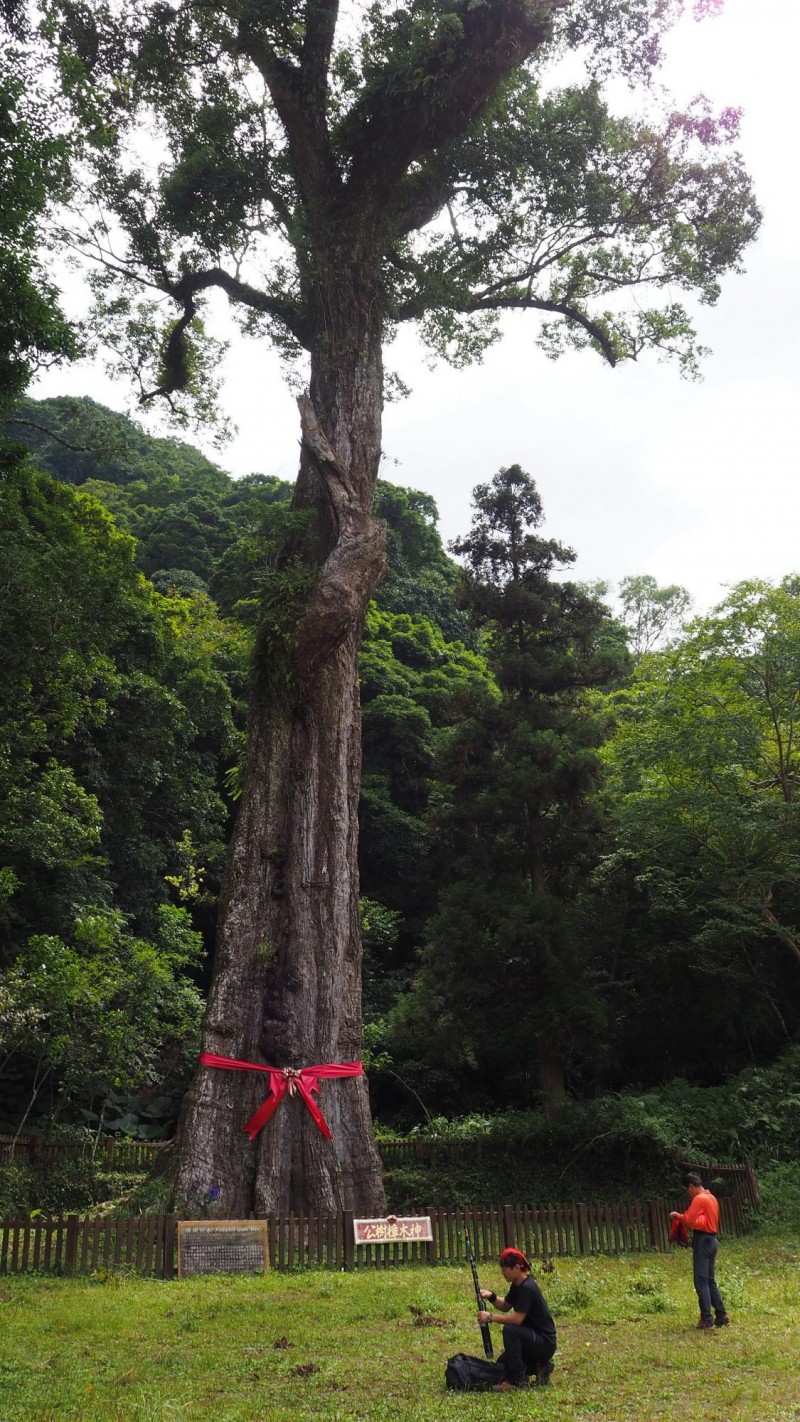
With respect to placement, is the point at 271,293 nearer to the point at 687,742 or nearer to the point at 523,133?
the point at 523,133

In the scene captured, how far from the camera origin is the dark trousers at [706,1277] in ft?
24.4

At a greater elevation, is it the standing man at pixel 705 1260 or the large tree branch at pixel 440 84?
the large tree branch at pixel 440 84

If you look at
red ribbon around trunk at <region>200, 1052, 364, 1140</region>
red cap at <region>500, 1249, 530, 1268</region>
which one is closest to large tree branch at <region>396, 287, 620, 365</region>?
red ribbon around trunk at <region>200, 1052, 364, 1140</region>

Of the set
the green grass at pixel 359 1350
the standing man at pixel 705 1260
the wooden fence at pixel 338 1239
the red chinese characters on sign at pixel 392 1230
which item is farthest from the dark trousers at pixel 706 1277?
the red chinese characters on sign at pixel 392 1230

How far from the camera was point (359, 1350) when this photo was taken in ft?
21.5

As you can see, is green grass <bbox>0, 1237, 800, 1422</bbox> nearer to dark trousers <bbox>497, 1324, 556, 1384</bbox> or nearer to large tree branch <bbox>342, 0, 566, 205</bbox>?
dark trousers <bbox>497, 1324, 556, 1384</bbox>

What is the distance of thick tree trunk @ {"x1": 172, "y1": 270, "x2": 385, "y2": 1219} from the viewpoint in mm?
10266

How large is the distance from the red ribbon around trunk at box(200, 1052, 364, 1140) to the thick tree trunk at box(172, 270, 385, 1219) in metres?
0.09

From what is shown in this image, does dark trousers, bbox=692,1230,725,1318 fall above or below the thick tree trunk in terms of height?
below

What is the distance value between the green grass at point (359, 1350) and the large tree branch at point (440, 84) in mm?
13717

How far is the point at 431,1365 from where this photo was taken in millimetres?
6219

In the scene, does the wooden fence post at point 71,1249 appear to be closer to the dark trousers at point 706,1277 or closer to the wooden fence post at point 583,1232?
the dark trousers at point 706,1277

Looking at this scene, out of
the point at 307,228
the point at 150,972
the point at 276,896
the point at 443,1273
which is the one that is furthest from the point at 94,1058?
the point at 307,228

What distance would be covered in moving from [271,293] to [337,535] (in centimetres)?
619
